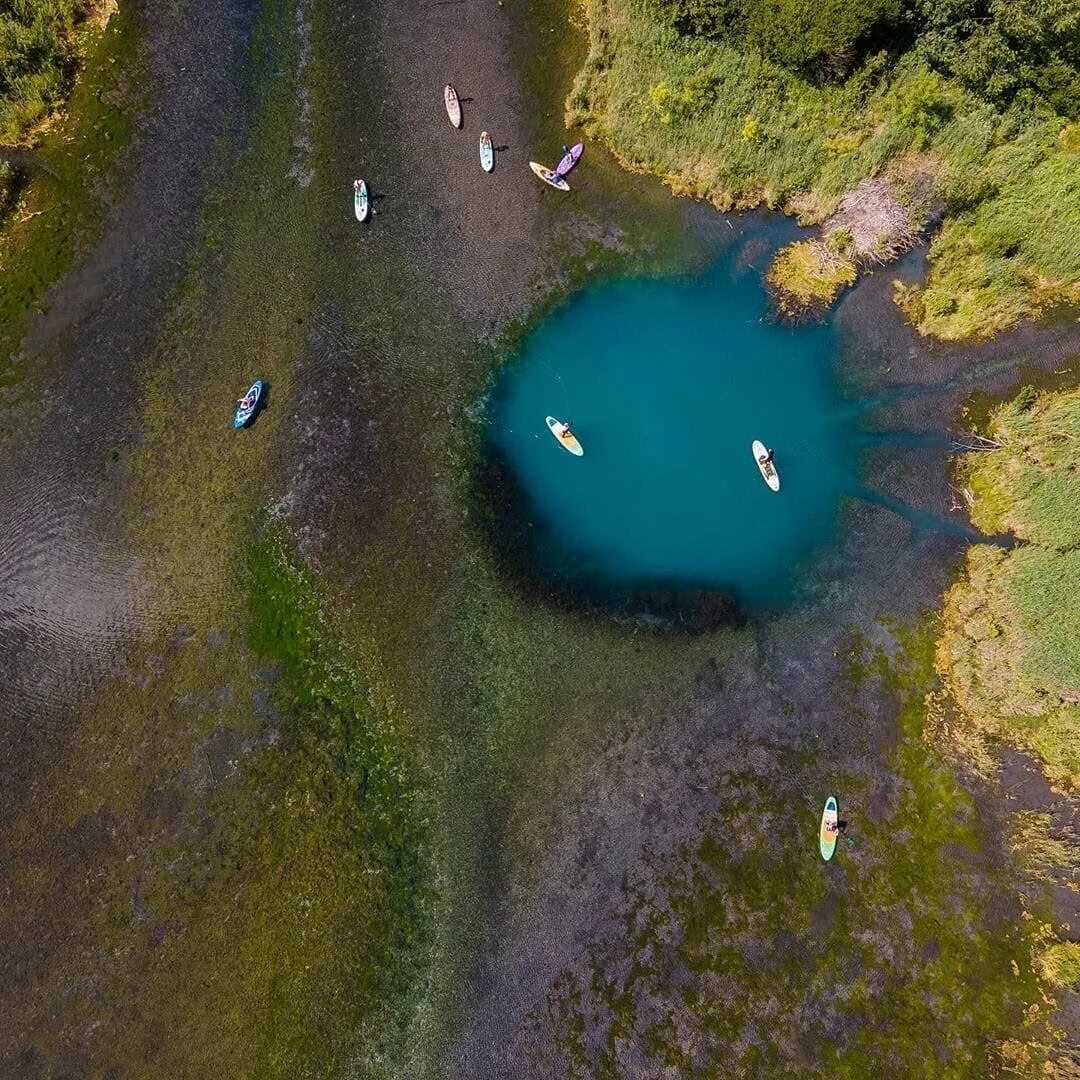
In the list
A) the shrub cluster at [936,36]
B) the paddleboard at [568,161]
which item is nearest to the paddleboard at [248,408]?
the paddleboard at [568,161]

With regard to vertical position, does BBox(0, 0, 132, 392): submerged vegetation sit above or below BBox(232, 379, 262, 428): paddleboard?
above

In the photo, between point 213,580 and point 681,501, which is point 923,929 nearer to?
point 681,501

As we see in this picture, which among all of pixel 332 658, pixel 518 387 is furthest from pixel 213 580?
pixel 518 387

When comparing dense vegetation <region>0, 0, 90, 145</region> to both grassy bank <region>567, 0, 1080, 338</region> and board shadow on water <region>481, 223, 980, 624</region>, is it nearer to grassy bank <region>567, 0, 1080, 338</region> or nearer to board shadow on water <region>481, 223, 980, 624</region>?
grassy bank <region>567, 0, 1080, 338</region>

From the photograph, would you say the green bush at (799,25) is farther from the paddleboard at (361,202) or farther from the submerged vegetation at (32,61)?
the submerged vegetation at (32,61)

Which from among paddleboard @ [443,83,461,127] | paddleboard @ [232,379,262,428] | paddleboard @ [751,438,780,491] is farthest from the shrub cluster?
paddleboard @ [232,379,262,428]

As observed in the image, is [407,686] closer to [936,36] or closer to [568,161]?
[568,161]

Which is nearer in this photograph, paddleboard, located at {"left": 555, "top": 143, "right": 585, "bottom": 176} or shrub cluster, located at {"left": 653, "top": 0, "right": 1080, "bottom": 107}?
shrub cluster, located at {"left": 653, "top": 0, "right": 1080, "bottom": 107}
